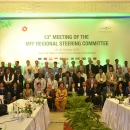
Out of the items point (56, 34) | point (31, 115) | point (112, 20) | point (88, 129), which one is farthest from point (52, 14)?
point (88, 129)

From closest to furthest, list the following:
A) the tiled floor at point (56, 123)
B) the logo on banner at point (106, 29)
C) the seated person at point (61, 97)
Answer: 1. the tiled floor at point (56, 123)
2. the seated person at point (61, 97)
3. the logo on banner at point (106, 29)

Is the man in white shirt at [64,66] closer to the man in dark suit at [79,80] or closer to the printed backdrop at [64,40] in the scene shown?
the printed backdrop at [64,40]

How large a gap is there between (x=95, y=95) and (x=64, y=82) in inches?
55.5

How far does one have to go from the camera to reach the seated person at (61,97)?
9.46 meters

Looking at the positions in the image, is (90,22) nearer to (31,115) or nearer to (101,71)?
(101,71)

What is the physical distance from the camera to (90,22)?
11969 mm

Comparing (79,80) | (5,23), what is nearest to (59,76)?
(79,80)

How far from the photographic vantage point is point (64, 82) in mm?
10352

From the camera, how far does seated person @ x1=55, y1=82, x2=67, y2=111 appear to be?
9.46 metres

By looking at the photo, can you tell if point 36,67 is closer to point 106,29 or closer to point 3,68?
point 3,68

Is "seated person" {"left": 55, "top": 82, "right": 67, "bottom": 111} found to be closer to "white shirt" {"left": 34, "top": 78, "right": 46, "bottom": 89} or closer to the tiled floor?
"white shirt" {"left": 34, "top": 78, "right": 46, "bottom": 89}

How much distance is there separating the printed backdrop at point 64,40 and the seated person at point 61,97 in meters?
2.60

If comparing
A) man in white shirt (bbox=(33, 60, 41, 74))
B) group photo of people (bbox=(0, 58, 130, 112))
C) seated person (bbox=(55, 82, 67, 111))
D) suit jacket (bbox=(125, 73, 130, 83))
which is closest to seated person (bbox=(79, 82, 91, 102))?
group photo of people (bbox=(0, 58, 130, 112))

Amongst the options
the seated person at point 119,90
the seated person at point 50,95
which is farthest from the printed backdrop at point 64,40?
the seated person at point 119,90
